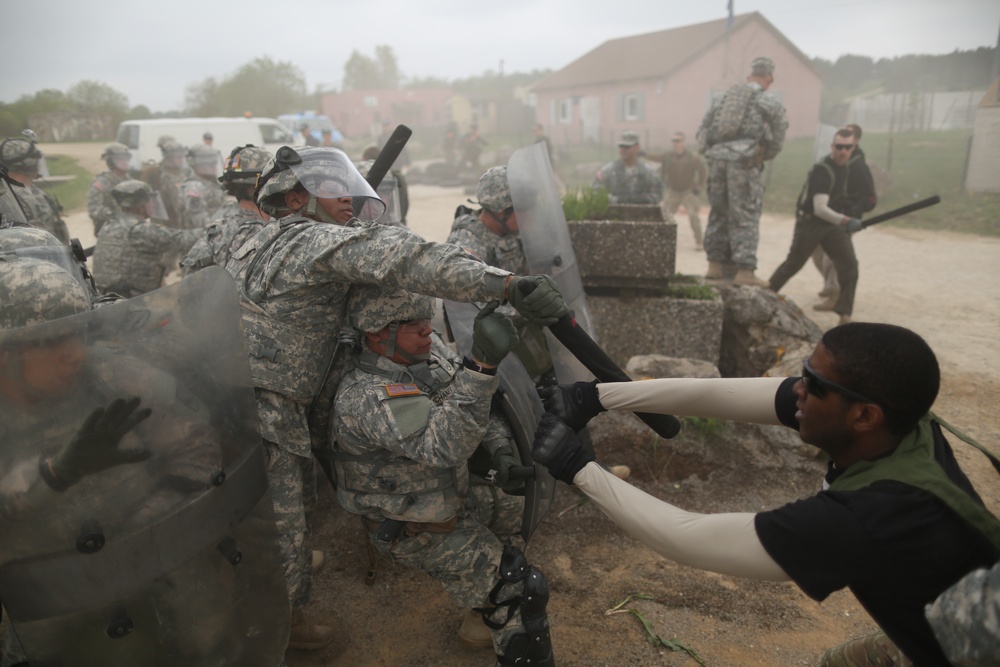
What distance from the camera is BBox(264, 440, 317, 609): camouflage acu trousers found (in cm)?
266

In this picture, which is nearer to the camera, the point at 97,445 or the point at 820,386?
the point at 97,445

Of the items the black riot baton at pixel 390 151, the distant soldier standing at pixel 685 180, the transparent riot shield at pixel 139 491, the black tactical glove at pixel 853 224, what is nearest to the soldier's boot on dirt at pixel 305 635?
the transparent riot shield at pixel 139 491

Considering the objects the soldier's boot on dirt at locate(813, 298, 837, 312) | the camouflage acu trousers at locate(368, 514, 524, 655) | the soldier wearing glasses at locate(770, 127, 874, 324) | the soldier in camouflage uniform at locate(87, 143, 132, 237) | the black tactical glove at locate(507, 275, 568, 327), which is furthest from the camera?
the soldier in camouflage uniform at locate(87, 143, 132, 237)

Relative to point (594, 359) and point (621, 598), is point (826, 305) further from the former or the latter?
point (594, 359)

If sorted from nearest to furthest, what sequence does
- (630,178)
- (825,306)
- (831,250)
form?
(831,250) < (825,306) < (630,178)

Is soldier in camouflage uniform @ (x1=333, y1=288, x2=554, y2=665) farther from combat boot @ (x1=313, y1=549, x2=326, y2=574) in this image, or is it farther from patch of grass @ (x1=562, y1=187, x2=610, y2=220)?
patch of grass @ (x1=562, y1=187, x2=610, y2=220)

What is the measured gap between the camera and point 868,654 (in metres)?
2.22

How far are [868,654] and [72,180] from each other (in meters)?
12.2

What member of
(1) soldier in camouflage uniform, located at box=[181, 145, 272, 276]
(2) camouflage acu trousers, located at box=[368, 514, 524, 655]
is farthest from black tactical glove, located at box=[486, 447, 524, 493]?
(1) soldier in camouflage uniform, located at box=[181, 145, 272, 276]

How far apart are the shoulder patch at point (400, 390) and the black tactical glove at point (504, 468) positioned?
0.49 meters

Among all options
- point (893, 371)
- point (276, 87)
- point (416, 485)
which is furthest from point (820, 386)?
point (276, 87)

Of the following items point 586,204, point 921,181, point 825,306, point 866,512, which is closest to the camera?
point 866,512

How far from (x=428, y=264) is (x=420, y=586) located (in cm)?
204

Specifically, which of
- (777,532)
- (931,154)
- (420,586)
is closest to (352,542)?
(420,586)
